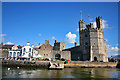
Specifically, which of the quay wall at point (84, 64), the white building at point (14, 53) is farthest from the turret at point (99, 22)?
the white building at point (14, 53)

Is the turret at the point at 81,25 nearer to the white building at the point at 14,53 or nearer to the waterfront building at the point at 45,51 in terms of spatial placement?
the waterfront building at the point at 45,51

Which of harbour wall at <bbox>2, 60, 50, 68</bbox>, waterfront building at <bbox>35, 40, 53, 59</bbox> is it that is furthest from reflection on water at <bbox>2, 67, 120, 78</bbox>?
waterfront building at <bbox>35, 40, 53, 59</bbox>

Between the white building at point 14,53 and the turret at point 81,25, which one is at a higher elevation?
the turret at point 81,25

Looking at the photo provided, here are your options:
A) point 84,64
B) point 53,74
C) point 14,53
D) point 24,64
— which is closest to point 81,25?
point 84,64

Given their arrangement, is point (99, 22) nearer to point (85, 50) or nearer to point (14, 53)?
point (85, 50)

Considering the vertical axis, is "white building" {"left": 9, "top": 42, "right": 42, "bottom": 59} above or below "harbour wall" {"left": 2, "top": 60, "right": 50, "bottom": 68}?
above

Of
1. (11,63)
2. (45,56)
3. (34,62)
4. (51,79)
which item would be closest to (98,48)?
(45,56)

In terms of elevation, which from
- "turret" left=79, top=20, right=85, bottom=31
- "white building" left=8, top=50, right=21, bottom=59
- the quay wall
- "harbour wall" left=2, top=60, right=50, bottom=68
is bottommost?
the quay wall

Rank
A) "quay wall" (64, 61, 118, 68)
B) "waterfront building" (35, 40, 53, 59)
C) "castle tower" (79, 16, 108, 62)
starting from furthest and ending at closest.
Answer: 1. "castle tower" (79, 16, 108, 62)
2. "waterfront building" (35, 40, 53, 59)
3. "quay wall" (64, 61, 118, 68)

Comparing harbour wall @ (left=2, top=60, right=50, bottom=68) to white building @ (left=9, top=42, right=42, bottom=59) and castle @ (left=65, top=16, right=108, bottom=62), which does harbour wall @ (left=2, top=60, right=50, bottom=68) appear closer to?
white building @ (left=9, top=42, right=42, bottom=59)

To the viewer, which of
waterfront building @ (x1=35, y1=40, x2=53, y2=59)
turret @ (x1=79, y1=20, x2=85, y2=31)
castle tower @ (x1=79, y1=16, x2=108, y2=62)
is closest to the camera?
waterfront building @ (x1=35, y1=40, x2=53, y2=59)

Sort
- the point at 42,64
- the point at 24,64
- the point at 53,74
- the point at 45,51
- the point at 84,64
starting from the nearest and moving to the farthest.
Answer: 1. the point at 53,74
2. the point at 24,64
3. the point at 42,64
4. the point at 84,64
5. the point at 45,51

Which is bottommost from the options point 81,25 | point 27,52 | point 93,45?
point 27,52

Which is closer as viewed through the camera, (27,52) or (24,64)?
(24,64)
